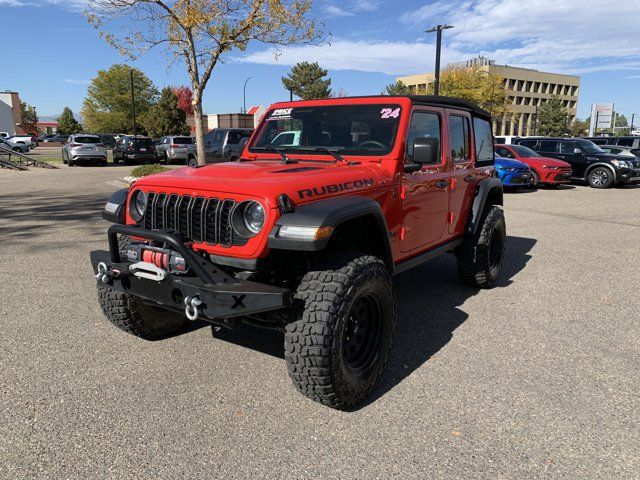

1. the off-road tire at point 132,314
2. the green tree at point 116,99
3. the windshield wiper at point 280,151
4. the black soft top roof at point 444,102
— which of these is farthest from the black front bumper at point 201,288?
the green tree at point 116,99

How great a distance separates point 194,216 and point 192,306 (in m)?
0.60

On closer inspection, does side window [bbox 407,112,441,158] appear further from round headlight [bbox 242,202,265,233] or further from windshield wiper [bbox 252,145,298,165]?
round headlight [bbox 242,202,265,233]

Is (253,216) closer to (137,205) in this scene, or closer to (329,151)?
(137,205)

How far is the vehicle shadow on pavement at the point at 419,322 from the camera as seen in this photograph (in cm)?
365

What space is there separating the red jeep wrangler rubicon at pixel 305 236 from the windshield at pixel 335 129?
1cm

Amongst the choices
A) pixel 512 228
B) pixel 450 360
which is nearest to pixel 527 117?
pixel 512 228

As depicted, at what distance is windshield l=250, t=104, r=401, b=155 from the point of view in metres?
3.88

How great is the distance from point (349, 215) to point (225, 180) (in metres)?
0.81

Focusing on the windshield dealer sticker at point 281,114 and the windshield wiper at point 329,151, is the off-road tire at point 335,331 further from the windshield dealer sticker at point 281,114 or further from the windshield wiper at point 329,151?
the windshield dealer sticker at point 281,114

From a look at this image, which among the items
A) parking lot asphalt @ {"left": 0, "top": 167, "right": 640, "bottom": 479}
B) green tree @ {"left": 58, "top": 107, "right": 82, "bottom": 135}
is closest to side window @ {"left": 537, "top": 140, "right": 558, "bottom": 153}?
parking lot asphalt @ {"left": 0, "top": 167, "right": 640, "bottom": 479}

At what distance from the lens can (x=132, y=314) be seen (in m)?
3.70

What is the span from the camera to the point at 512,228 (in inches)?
358

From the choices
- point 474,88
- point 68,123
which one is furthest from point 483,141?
point 68,123

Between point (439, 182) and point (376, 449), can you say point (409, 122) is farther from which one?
point (376, 449)
